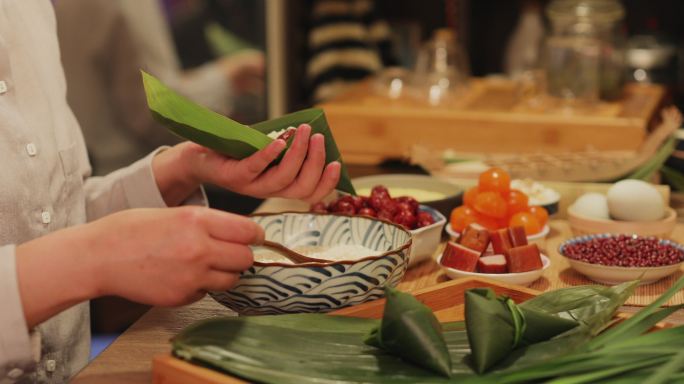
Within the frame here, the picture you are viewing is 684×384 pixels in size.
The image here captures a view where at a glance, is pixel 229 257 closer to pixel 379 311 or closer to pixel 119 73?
pixel 379 311

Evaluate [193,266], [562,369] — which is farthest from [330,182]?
[562,369]

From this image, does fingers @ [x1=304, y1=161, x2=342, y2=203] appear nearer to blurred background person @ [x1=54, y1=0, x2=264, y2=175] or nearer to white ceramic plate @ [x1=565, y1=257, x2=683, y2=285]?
white ceramic plate @ [x1=565, y1=257, x2=683, y2=285]

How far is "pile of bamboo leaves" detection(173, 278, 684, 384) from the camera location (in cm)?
105

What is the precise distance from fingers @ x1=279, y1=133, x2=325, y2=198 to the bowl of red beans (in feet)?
1.49

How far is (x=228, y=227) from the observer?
1089 millimetres

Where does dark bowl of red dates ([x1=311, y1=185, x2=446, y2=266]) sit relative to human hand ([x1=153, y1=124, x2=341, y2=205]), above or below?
below

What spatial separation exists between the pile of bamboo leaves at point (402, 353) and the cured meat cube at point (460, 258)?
1.10 ft

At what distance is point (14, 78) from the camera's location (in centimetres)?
152

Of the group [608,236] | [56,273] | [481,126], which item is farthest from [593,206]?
[481,126]

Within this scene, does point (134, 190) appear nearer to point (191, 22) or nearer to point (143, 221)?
point (143, 221)

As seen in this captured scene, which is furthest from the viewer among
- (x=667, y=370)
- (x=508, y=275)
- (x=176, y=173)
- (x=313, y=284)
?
(x=176, y=173)

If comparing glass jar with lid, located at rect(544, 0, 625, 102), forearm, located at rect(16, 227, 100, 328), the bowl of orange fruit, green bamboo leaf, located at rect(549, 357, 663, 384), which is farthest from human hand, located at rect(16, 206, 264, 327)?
glass jar with lid, located at rect(544, 0, 625, 102)

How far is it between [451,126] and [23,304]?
2.39m

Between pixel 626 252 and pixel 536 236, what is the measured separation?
0.20 m
